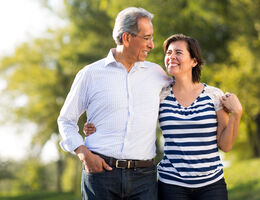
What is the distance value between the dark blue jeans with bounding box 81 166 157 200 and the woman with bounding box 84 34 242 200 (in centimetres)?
23

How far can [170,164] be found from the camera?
3.53m

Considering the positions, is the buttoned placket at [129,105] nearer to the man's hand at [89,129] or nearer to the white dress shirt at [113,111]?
the white dress shirt at [113,111]

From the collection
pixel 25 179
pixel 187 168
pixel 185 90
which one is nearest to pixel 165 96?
pixel 185 90

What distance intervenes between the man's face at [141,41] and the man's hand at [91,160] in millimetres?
901

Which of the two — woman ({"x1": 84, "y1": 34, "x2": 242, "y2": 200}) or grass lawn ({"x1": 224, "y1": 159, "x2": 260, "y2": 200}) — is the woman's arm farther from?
grass lawn ({"x1": 224, "y1": 159, "x2": 260, "y2": 200})

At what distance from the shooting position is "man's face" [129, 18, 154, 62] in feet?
11.5

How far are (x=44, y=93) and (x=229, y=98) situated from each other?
1999 cm

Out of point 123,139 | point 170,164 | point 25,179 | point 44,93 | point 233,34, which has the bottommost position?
point 25,179

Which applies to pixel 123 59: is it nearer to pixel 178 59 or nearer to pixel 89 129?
pixel 178 59

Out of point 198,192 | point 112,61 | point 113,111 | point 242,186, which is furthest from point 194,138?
point 242,186

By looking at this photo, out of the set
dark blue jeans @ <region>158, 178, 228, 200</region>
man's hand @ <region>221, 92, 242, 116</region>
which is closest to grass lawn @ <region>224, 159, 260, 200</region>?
dark blue jeans @ <region>158, 178, 228, 200</region>

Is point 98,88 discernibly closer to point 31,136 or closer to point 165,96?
point 165,96

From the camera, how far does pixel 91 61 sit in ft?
58.3

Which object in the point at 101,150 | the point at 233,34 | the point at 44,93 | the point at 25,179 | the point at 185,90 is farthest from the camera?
the point at 25,179
